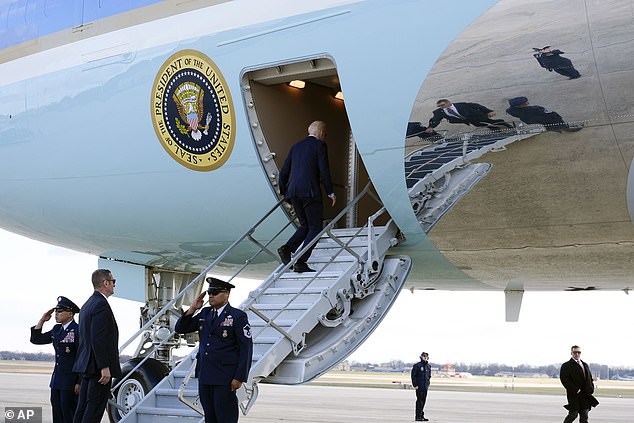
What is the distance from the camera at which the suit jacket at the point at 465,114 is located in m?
7.16

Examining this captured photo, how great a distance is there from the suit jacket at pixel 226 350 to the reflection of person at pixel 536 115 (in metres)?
2.45

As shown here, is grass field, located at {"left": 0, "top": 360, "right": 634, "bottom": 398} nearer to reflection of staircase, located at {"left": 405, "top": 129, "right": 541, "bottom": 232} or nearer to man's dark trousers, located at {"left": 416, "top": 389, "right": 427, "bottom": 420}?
man's dark trousers, located at {"left": 416, "top": 389, "right": 427, "bottom": 420}

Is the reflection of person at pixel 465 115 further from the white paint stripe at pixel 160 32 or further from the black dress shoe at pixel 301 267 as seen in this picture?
the black dress shoe at pixel 301 267

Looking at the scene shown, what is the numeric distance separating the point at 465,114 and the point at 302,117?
2.59 meters

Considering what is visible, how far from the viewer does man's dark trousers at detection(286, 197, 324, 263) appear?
8430 millimetres

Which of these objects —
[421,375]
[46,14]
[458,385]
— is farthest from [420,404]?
[458,385]

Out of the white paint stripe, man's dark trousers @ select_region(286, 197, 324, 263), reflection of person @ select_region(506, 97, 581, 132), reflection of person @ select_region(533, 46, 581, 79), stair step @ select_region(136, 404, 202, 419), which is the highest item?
the white paint stripe

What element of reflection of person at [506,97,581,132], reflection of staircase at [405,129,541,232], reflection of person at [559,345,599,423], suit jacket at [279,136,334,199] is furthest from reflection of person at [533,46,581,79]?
reflection of person at [559,345,599,423]

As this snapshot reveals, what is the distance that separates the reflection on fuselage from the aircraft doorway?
4.63ft

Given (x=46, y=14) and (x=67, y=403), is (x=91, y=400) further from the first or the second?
(x=46, y=14)

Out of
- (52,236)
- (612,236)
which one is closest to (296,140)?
(612,236)

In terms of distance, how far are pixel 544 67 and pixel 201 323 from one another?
122 inches

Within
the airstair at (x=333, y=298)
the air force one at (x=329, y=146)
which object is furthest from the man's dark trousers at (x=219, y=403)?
the airstair at (x=333, y=298)

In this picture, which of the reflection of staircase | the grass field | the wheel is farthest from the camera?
the grass field
